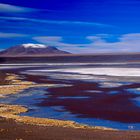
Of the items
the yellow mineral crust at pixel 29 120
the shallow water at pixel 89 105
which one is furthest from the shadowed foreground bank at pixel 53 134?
the shallow water at pixel 89 105

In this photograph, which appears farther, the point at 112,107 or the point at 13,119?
the point at 112,107

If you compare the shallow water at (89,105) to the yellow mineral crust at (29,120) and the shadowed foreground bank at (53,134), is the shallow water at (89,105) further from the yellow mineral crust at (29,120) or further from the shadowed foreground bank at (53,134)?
the shadowed foreground bank at (53,134)

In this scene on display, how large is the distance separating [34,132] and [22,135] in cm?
73

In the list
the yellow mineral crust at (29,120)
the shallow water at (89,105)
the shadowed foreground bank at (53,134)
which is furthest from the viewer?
the shallow water at (89,105)

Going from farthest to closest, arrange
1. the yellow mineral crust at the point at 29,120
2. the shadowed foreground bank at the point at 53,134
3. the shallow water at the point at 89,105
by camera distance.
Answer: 1. the shallow water at the point at 89,105
2. the yellow mineral crust at the point at 29,120
3. the shadowed foreground bank at the point at 53,134

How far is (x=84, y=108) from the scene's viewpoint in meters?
22.0

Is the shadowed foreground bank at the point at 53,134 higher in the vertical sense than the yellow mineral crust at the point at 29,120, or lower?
lower

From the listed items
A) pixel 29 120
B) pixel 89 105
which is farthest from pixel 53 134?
pixel 89 105

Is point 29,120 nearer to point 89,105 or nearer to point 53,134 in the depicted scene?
point 53,134

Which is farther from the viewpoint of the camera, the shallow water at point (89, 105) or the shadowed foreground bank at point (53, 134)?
the shallow water at point (89, 105)

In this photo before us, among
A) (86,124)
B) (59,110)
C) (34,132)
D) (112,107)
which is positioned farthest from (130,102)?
(34,132)

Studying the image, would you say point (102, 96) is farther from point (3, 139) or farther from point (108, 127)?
point (3, 139)

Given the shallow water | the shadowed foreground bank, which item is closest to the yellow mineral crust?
the shallow water

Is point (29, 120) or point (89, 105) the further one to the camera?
point (89, 105)
